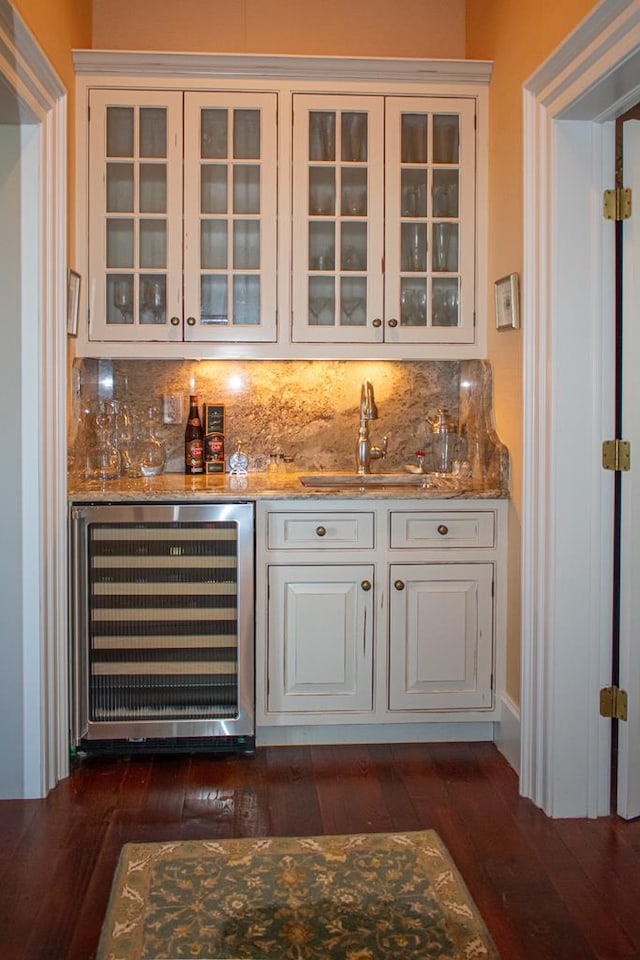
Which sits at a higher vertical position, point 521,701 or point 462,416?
point 462,416

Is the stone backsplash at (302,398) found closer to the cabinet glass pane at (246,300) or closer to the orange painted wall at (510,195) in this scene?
the cabinet glass pane at (246,300)

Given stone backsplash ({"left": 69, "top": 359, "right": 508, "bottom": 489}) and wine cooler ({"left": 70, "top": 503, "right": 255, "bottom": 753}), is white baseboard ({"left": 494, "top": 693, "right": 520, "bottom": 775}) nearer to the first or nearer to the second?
wine cooler ({"left": 70, "top": 503, "right": 255, "bottom": 753})

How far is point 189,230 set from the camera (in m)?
3.48

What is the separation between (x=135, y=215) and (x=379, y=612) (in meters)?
1.73

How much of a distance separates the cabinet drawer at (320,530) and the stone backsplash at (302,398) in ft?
2.38

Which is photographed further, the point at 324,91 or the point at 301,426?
the point at 301,426

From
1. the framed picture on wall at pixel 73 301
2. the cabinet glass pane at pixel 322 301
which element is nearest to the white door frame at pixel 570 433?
the cabinet glass pane at pixel 322 301

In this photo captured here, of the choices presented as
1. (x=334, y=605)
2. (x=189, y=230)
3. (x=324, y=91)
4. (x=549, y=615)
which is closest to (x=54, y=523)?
(x=334, y=605)

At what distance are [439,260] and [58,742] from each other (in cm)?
223

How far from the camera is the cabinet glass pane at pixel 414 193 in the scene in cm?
354

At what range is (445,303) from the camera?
3561mm

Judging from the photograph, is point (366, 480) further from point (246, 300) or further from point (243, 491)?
point (246, 300)

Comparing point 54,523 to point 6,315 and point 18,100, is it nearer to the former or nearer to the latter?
point 6,315

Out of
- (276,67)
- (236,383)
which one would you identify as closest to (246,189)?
(276,67)
